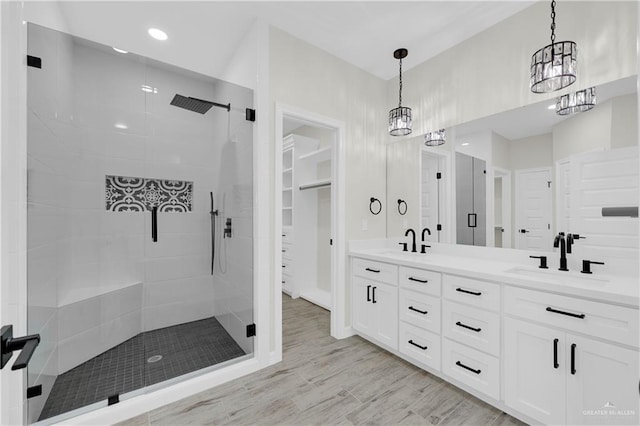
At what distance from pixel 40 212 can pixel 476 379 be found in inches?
117

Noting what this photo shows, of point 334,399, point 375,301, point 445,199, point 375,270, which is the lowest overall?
point 334,399

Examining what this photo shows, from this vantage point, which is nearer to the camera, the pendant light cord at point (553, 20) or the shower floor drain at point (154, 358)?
the pendant light cord at point (553, 20)

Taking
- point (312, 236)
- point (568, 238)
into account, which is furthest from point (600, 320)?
point (312, 236)

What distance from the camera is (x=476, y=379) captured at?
5.92 feet

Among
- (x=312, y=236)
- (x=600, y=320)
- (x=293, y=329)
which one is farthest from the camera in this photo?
(x=312, y=236)

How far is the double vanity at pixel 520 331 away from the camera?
51.9 inches

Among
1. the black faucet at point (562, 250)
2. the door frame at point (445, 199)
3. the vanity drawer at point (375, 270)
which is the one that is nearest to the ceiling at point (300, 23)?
the door frame at point (445, 199)

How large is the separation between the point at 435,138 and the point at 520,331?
6.18 feet

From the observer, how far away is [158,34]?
2.51m

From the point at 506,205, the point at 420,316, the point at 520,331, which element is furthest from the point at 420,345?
the point at 506,205

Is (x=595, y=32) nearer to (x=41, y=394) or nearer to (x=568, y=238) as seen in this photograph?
(x=568, y=238)

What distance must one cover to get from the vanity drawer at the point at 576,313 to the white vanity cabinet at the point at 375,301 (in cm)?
92

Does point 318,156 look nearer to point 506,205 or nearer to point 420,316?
point 506,205

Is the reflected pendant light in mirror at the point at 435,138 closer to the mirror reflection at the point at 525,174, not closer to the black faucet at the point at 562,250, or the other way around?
the mirror reflection at the point at 525,174
